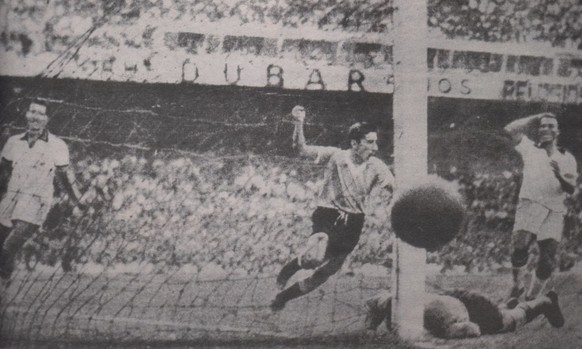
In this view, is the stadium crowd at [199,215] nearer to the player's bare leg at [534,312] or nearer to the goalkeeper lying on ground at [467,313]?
the goalkeeper lying on ground at [467,313]

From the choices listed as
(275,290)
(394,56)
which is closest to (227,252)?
(275,290)

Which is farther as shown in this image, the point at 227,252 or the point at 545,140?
the point at 545,140

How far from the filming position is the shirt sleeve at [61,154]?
12.0ft

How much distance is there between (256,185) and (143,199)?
67 cm

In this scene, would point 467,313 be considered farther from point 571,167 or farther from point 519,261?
point 571,167

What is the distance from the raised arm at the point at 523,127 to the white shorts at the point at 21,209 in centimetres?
289

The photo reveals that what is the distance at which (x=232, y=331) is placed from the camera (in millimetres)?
3754

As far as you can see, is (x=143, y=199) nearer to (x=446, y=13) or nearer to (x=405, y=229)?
(x=405, y=229)

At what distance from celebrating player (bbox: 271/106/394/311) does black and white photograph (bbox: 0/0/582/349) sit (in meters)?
0.01

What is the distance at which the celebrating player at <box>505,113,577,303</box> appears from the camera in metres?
4.03

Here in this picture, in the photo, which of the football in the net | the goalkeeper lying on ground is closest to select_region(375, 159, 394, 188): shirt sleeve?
the football in the net

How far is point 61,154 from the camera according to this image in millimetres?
3674

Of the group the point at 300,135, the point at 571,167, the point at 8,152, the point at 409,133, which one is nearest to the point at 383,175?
the point at 409,133

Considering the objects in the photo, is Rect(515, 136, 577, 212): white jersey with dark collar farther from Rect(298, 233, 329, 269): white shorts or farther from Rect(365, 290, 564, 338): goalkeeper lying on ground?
Rect(298, 233, 329, 269): white shorts
